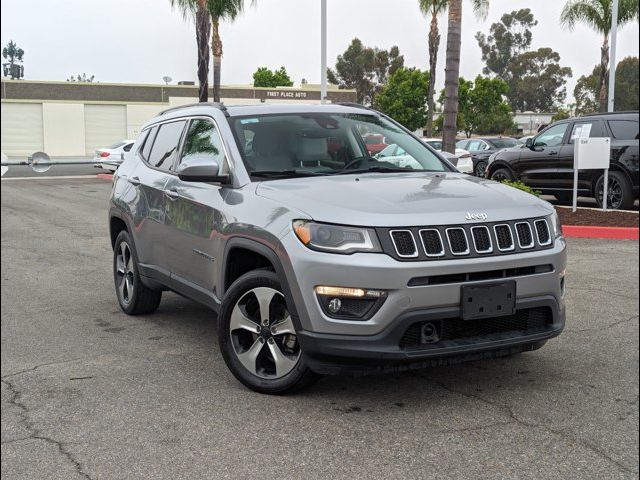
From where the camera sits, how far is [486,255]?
417cm

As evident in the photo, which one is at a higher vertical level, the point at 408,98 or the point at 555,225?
the point at 408,98

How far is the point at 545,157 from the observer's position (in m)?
14.8

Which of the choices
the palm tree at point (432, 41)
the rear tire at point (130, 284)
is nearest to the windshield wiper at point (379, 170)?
the rear tire at point (130, 284)

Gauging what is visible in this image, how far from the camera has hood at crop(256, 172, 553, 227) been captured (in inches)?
163

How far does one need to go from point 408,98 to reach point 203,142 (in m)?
58.4

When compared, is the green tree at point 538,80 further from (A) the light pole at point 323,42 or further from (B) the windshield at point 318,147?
(B) the windshield at point 318,147

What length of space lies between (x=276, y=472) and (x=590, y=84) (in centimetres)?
5992

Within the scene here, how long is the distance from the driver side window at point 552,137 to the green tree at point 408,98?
47442 millimetres

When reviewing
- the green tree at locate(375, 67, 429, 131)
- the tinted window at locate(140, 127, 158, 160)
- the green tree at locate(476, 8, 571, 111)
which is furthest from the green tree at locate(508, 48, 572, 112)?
the tinted window at locate(140, 127, 158, 160)

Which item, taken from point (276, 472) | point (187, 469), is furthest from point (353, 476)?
point (187, 469)

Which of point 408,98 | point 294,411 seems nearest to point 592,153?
point 294,411

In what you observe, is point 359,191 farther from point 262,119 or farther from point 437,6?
point 437,6

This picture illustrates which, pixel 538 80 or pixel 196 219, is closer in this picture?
pixel 196 219

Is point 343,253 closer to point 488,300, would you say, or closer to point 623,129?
point 488,300
